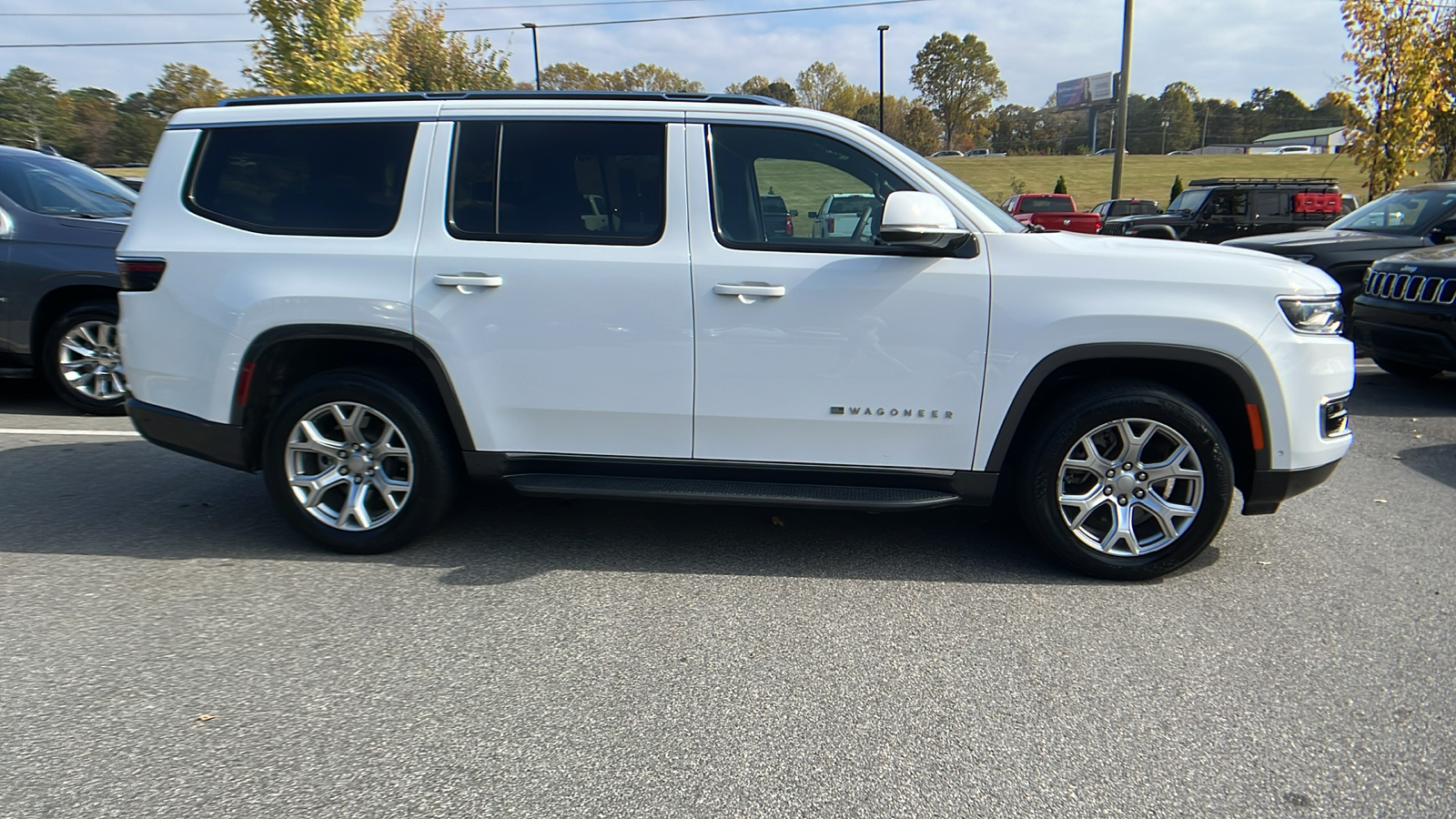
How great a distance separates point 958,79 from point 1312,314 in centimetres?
9920

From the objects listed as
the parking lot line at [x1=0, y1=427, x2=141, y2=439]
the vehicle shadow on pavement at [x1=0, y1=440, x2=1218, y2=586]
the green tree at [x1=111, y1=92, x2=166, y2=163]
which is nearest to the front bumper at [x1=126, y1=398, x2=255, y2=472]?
the vehicle shadow on pavement at [x1=0, y1=440, x2=1218, y2=586]

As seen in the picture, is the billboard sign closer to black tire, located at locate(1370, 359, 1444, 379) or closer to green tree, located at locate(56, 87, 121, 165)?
green tree, located at locate(56, 87, 121, 165)

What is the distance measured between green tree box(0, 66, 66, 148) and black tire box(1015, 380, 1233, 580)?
32.4 meters

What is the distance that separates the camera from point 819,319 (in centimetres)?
385

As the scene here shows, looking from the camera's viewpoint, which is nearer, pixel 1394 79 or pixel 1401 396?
pixel 1401 396

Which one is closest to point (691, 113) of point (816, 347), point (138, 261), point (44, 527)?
point (816, 347)

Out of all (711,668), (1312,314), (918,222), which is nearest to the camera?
(711,668)

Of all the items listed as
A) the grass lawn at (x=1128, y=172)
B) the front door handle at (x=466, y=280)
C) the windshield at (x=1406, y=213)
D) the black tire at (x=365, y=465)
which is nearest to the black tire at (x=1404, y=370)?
the windshield at (x=1406, y=213)

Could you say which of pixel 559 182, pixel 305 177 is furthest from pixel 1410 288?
pixel 305 177

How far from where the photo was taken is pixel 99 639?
A: 341cm

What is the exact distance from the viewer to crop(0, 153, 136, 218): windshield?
6832mm

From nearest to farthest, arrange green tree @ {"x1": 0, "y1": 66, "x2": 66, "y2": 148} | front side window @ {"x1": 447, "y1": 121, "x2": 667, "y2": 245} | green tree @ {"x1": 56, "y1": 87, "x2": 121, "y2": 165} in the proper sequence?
front side window @ {"x1": 447, "y1": 121, "x2": 667, "y2": 245} < green tree @ {"x1": 0, "y1": 66, "x2": 66, "y2": 148} < green tree @ {"x1": 56, "y1": 87, "x2": 121, "y2": 165}

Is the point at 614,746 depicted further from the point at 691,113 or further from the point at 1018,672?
the point at 691,113

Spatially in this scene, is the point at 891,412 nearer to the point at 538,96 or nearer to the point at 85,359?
the point at 538,96
